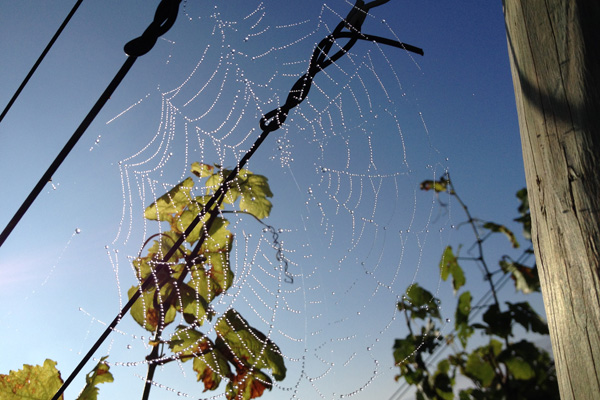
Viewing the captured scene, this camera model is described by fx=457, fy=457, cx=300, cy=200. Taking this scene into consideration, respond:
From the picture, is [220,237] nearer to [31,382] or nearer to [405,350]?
[31,382]

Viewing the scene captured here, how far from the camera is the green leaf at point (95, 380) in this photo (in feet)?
3.94

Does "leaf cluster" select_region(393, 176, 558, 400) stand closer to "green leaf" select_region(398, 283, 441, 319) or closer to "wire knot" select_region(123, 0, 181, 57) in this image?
"green leaf" select_region(398, 283, 441, 319)

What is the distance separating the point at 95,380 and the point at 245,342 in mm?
405

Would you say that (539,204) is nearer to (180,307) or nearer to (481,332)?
(180,307)

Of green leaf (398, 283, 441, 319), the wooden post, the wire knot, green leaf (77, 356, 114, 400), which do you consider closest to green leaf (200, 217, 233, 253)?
green leaf (77, 356, 114, 400)

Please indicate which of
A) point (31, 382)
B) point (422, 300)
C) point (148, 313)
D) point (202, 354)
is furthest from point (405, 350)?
point (31, 382)

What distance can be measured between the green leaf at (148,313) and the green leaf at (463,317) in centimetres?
188

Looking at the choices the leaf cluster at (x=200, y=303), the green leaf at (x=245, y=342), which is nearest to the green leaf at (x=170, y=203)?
the leaf cluster at (x=200, y=303)

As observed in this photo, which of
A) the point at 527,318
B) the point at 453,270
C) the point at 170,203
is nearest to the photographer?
the point at 170,203

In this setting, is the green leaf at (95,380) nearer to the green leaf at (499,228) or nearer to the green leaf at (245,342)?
the green leaf at (245,342)

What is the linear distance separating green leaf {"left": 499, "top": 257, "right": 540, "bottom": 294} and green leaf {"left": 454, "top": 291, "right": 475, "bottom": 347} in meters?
0.30

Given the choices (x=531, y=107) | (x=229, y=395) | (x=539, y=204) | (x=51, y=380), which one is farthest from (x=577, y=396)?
(x=51, y=380)

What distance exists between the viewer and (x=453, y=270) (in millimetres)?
2779

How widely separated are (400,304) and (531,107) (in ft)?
7.76
